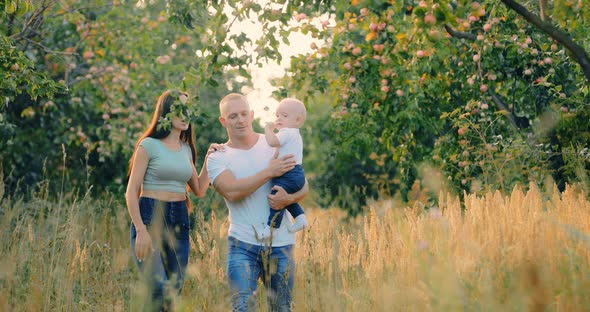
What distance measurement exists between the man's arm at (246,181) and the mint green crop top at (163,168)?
0.50 metres

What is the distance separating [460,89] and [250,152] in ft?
14.6

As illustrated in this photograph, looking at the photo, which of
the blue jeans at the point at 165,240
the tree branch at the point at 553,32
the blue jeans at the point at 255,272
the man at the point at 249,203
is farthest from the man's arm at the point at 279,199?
the tree branch at the point at 553,32

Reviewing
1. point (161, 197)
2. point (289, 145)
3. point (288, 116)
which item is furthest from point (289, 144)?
point (161, 197)

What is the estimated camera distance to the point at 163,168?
482cm

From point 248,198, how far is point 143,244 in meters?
0.77

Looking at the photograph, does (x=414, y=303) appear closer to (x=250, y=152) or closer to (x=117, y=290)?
(x=250, y=152)

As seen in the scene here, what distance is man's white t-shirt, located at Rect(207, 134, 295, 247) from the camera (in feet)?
14.6

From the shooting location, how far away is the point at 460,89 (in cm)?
845

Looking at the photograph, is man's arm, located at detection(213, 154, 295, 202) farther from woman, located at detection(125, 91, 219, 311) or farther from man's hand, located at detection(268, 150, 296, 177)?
woman, located at detection(125, 91, 219, 311)

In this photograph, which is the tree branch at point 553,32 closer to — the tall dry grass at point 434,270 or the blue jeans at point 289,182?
the tall dry grass at point 434,270

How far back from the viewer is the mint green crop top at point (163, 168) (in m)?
4.84

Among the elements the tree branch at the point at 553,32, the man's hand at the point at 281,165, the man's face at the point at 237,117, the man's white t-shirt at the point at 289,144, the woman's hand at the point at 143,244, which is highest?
the tree branch at the point at 553,32

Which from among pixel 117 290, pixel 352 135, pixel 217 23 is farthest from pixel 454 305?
pixel 352 135

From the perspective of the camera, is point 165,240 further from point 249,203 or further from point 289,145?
point 289,145
